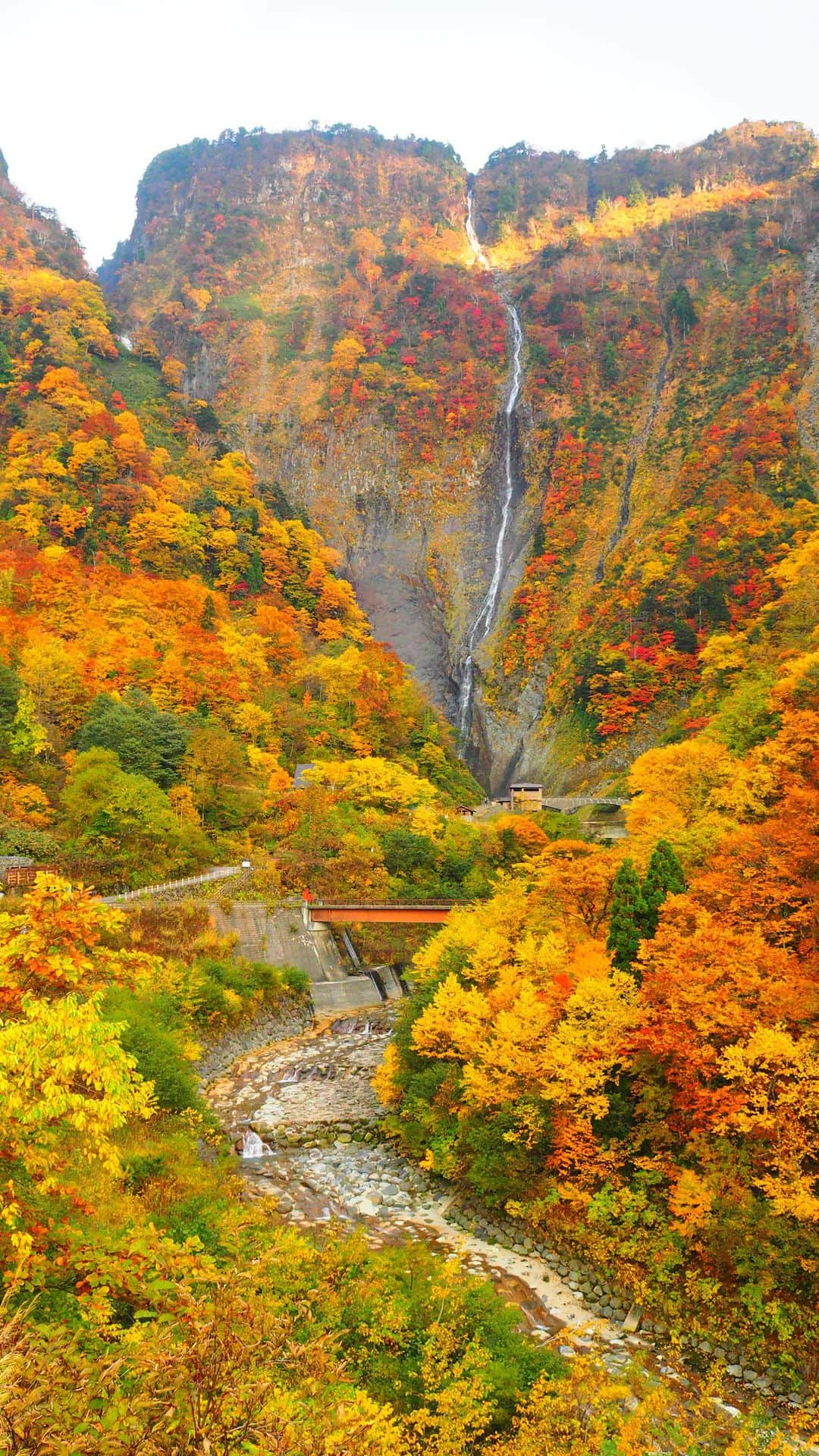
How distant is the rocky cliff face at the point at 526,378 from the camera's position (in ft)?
211

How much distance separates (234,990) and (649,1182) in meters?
18.8

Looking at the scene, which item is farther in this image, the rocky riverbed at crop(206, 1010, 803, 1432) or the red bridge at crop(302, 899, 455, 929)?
the red bridge at crop(302, 899, 455, 929)

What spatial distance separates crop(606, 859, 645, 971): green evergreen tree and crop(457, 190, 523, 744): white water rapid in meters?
56.4

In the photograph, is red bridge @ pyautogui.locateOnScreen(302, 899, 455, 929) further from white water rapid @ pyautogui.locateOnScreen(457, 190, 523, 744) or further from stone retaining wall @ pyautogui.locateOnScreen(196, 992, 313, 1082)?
white water rapid @ pyautogui.locateOnScreen(457, 190, 523, 744)

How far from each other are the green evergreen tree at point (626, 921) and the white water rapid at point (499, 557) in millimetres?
56419

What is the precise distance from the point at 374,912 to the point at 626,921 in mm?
19801

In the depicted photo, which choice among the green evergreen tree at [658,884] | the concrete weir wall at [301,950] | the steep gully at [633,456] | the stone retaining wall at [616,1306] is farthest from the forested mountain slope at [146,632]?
the steep gully at [633,456]

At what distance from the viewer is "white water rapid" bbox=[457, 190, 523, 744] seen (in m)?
80.0

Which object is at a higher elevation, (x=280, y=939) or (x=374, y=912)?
(x=374, y=912)

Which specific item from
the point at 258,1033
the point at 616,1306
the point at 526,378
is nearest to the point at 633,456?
the point at 526,378

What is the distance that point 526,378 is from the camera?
94312 mm

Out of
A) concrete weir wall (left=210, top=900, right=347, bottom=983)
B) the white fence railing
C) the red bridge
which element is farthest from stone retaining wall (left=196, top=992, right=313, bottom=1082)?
the white fence railing

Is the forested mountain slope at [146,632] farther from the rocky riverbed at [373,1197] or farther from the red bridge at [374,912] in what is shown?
the rocky riverbed at [373,1197]

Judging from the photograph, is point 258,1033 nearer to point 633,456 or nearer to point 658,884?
point 658,884
